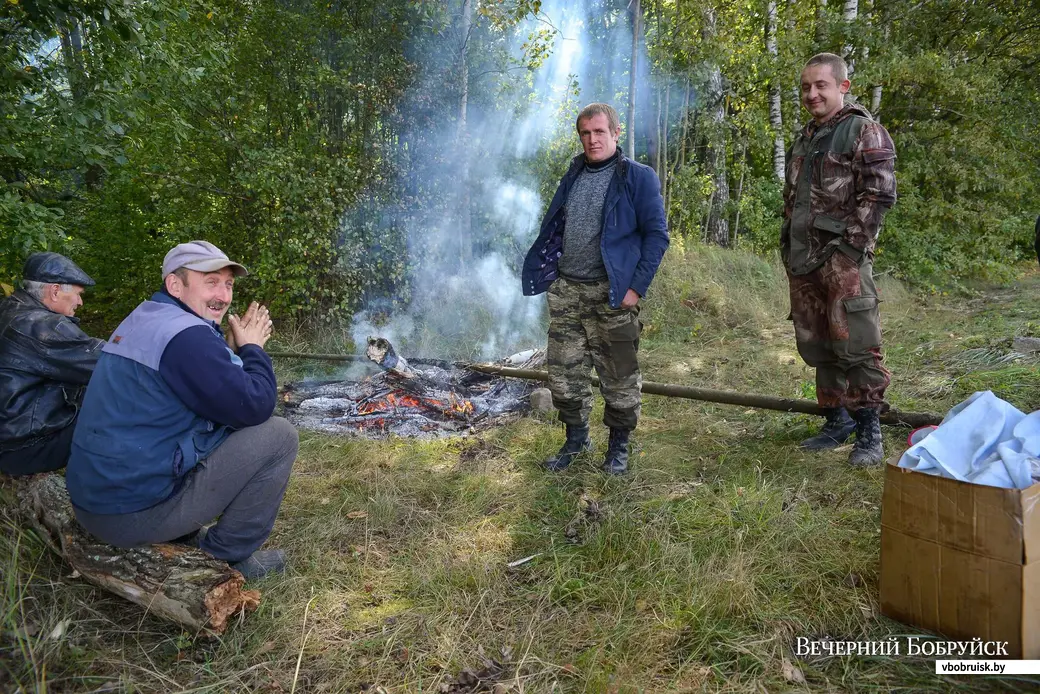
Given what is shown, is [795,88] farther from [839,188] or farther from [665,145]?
→ [839,188]

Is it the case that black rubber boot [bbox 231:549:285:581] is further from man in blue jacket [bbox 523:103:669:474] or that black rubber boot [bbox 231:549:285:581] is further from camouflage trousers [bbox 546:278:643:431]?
camouflage trousers [bbox 546:278:643:431]

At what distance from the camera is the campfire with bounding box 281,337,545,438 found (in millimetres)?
5039

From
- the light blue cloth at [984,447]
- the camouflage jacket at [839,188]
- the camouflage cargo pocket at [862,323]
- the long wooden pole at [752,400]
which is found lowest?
the long wooden pole at [752,400]

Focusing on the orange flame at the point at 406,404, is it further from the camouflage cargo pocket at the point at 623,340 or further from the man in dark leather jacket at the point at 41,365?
the man in dark leather jacket at the point at 41,365

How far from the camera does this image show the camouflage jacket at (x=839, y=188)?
11.9ft

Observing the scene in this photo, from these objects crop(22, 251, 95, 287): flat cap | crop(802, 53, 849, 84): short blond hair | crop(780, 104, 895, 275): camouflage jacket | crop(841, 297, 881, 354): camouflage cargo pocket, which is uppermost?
crop(802, 53, 849, 84): short blond hair

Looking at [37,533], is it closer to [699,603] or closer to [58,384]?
[58,384]

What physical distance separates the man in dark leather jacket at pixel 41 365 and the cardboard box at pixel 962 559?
3567mm

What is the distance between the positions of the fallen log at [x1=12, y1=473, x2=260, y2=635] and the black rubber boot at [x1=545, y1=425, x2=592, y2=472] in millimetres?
1997

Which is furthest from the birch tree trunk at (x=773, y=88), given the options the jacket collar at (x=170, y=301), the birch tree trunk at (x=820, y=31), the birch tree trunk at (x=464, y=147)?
the jacket collar at (x=170, y=301)

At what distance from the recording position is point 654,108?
1053 centimetres

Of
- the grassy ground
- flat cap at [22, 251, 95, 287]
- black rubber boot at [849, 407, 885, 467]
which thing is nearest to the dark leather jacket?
flat cap at [22, 251, 95, 287]

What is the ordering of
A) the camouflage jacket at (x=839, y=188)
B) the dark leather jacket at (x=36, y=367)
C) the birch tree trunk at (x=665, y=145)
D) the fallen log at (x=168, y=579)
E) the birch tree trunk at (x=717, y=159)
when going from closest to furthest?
the fallen log at (x=168, y=579)
the dark leather jacket at (x=36, y=367)
the camouflage jacket at (x=839, y=188)
the birch tree trunk at (x=665, y=145)
the birch tree trunk at (x=717, y=159)

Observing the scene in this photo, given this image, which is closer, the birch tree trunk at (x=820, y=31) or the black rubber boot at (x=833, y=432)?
the black rubber boot at (x=833, y=432)
